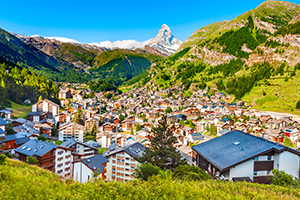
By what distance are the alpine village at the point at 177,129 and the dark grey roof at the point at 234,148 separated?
A: 79mm

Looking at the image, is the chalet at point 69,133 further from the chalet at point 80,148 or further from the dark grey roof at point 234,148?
the dark grey roof at point 234,148

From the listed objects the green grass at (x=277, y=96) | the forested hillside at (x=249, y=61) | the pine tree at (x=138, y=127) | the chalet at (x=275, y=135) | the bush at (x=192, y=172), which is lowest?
the pine tree at (x=138, y=127)

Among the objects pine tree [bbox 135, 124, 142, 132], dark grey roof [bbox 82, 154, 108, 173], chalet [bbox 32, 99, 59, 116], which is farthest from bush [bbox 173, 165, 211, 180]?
chalet [bbox 32, 99, 59, 116]

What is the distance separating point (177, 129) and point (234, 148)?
3837 cm

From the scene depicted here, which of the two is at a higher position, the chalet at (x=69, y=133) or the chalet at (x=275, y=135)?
the chalet at (x=275, y=135)

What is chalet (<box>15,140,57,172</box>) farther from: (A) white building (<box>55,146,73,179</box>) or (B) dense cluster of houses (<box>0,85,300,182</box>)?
(A) white building (<box>55,146,73,179</box>)

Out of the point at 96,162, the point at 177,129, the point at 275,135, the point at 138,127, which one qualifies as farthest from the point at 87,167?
the point at 275,135

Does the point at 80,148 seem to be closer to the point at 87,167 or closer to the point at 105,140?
the point at 87,167

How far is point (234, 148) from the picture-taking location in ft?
41.8

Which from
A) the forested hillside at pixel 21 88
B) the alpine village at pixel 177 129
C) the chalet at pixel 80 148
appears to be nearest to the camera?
the alpine village at pixel 177 129

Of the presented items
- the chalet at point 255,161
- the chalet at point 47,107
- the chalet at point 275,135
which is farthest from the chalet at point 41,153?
the chalet at point 275,135

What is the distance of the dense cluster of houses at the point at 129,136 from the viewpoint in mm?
13094

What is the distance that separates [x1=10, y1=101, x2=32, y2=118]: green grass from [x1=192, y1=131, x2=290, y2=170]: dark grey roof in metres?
54.4

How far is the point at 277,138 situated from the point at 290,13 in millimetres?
183466
